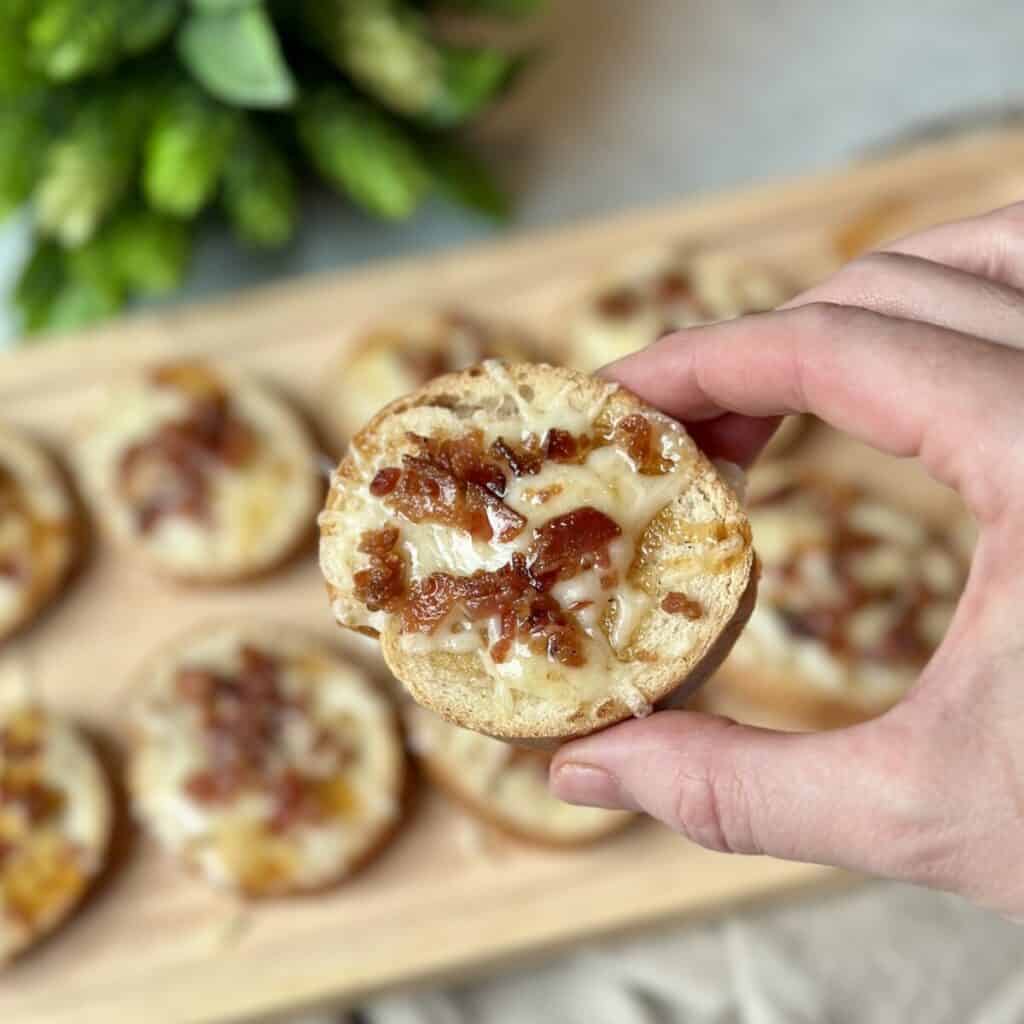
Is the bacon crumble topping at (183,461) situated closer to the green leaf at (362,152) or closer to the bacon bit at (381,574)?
the green leaf at (362,152)

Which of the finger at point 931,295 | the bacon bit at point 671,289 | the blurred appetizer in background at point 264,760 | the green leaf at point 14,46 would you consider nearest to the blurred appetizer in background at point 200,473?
the blurred appetizer in background at point 264,760

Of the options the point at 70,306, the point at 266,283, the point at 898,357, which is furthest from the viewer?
the point at 266,283

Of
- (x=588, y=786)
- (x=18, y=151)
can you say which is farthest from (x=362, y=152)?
(x=588, y=786)

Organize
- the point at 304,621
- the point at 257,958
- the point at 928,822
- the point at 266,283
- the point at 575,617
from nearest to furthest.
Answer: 1. the point at 928,822
2. the point at 575,617
3. the point at 257,958
4. the point at 304,621
5. the point at 266,283

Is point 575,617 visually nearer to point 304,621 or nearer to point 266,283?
point 304,621

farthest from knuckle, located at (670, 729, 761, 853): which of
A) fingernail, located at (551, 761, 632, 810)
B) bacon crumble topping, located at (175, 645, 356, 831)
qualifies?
bacon crumble topping, located at (175, 645, 356, 831)

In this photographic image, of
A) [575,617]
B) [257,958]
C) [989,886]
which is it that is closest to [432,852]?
[257,958]
